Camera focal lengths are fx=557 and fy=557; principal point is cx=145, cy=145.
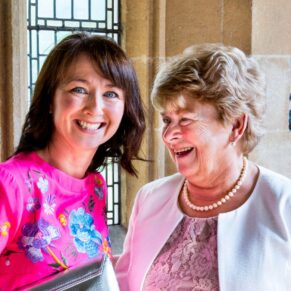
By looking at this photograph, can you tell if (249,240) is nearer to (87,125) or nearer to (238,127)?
(238,127)

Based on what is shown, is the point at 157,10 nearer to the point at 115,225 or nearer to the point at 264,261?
the point at 115,225

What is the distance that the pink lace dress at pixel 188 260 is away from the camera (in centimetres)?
152

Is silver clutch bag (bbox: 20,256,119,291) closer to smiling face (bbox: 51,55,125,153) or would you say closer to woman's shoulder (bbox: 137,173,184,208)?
smiling face (bbox: 51,55,125,153)

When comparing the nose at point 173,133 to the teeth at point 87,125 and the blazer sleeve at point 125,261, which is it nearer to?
the teeth at point 87,125

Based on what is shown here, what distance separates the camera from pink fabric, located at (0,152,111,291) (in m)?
1.44

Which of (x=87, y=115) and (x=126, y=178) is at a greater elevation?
(x=87, y=115)

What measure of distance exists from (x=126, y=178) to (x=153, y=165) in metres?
0.22

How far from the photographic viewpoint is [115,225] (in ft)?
9.48

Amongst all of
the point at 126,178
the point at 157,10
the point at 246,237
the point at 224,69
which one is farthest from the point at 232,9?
the point at 246,237

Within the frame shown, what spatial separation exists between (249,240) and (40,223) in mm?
567

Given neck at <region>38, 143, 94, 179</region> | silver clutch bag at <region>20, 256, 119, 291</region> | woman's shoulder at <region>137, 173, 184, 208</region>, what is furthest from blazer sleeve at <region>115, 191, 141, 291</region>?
silver clutch bag at <region>20, 256, 119, 291</region>

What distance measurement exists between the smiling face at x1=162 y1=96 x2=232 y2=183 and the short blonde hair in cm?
2

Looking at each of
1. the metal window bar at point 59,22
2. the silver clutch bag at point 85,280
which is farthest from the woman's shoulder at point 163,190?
the metal window bar at point 59,22

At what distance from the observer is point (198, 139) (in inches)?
62.2
